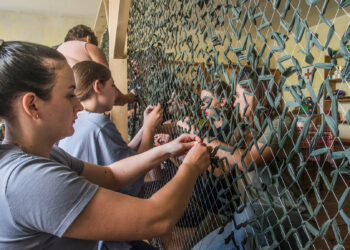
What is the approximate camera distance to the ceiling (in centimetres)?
503

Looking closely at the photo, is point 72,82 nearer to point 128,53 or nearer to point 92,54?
point 92,54

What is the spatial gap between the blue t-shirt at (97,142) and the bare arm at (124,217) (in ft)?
1.82

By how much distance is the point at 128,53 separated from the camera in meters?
1.90

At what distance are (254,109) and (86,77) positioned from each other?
0.78 metres

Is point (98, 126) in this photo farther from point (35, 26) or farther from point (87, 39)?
point (35, 26)

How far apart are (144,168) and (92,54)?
3.35 feet

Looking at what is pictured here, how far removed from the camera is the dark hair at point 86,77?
1147 mm

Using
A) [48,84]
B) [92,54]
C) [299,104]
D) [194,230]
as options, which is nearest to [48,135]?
[48,84]

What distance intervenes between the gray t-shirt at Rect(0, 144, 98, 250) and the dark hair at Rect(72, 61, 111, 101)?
617mm

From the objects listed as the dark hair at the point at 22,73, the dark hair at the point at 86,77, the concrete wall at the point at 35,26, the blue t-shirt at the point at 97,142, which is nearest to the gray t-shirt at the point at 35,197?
the dark hair at the point at 22,73

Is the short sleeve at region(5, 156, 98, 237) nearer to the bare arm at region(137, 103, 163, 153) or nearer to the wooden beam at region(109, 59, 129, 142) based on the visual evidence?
the bare arm at region(137, 103, 163, 153)

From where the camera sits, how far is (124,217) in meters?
0.52

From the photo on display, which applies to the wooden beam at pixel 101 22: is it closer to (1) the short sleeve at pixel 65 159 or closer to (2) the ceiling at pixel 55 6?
(2) the ceiling at pixel 55 6

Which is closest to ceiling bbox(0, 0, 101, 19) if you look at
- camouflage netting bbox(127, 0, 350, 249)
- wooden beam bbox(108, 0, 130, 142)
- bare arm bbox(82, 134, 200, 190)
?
wooden beam bbox(108, 0, 130, 142)
